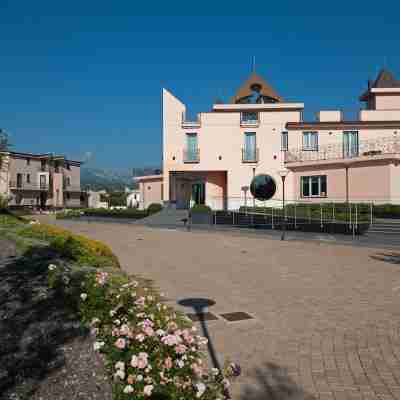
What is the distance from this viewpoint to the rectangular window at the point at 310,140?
106 feet

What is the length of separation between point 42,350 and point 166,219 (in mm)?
26231

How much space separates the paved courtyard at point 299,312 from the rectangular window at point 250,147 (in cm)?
1786

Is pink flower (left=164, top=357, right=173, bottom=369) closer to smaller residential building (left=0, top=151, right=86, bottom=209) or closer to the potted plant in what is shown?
the potted plant

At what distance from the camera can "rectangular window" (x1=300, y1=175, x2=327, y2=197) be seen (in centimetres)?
2922

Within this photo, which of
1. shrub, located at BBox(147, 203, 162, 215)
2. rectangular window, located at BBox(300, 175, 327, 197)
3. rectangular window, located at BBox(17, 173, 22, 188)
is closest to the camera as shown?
rectangular window, located at BBox(300, 175, 327, 197)

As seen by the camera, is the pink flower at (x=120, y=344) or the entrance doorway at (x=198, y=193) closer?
the pink flower at (x=120, y=344)

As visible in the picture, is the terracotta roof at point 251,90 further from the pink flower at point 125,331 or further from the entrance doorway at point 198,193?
the pink flower at point 125,331

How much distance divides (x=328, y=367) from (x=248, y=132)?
96.7 ft

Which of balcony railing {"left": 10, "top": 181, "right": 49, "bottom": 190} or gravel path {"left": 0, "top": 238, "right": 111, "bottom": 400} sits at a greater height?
balcony railing {"left": 10, "top": 181, "right": 49, "bottom": 190}

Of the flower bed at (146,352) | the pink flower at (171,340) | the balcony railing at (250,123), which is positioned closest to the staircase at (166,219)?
the balcony railing at (250,123)

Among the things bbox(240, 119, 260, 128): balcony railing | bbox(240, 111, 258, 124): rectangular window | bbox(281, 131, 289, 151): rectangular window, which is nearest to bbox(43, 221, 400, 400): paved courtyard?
bbox(281, 131, 289, 151): rectangular window

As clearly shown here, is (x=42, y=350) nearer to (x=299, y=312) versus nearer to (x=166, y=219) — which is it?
(x=299, y=312)

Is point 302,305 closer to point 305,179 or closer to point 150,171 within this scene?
point 305,179

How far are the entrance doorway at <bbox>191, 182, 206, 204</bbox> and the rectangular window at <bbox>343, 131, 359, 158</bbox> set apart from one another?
12.5 meters
